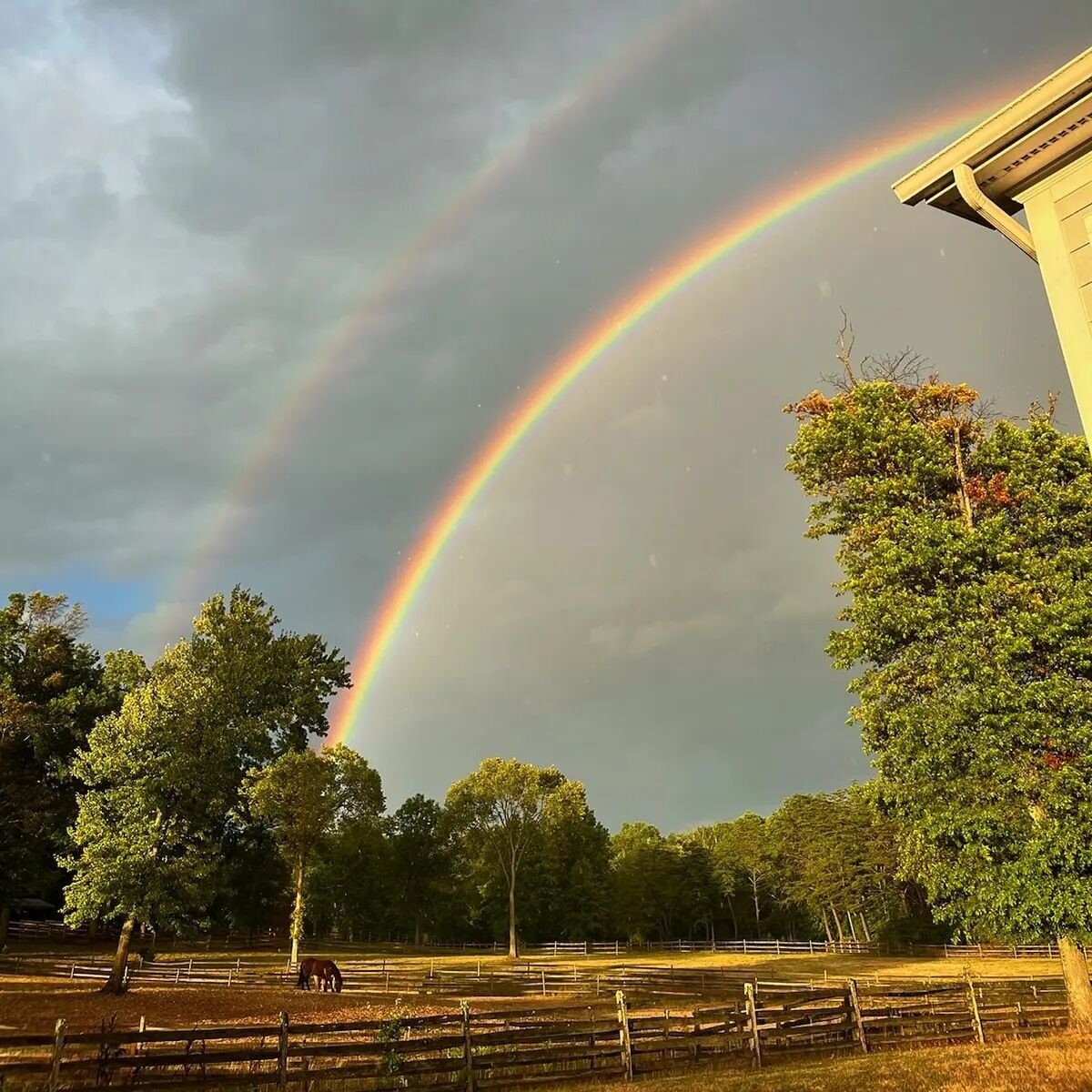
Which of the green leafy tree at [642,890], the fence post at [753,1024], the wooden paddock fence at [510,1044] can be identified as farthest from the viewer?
the green leafy tree at [642,890]

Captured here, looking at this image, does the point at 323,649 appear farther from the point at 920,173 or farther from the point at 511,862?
the point at 920,173

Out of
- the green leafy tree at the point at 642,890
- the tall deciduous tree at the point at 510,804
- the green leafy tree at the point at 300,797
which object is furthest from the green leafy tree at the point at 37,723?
the green leafy tree at the point at 642,890

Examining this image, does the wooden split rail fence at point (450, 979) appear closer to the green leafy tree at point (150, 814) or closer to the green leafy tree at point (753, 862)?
the green leafy tree at point (150, 814)

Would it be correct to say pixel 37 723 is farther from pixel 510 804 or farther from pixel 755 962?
pixel 755 962

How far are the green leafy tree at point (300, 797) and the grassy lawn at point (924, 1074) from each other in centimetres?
3186

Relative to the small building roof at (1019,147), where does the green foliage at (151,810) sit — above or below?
below

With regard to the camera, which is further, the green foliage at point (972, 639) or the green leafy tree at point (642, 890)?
the green leafy tree at point (642, 890)

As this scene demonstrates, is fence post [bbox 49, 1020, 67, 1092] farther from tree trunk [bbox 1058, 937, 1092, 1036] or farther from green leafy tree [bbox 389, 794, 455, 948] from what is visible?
green leafy tree [bbox 389, 794, 455, 948]

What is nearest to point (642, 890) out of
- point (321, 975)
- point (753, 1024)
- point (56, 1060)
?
point (321, 975)

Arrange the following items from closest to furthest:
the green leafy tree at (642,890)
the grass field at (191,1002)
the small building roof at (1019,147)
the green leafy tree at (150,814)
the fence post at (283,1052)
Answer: the small building roof at (1019,147) → the fence post at (283,1052) → the grass field at (191,1002) → the green leafy tree at (150,814) → the green leafy tree at (642,890)

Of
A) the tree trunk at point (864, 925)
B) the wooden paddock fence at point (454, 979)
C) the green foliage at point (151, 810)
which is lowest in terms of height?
the tree trunk at point (864, 925)

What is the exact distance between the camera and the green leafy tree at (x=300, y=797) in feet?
137

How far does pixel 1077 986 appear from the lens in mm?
18422

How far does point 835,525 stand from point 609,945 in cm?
6510
